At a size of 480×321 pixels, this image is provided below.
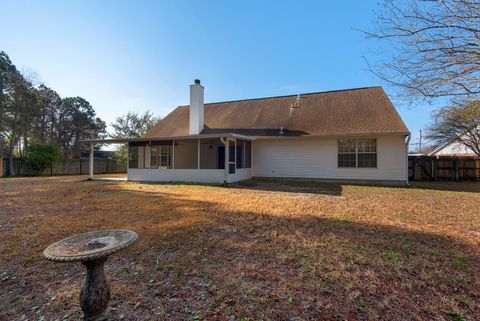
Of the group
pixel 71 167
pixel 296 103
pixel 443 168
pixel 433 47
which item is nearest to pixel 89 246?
pixel 433 47

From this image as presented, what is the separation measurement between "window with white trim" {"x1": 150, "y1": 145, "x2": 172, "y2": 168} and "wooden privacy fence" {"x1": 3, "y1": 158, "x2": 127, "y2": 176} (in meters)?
9.61

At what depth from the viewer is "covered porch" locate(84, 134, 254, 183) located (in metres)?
11.7

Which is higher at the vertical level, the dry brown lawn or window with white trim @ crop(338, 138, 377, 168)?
window with white trim @ crop(338, 138, 377, 168)

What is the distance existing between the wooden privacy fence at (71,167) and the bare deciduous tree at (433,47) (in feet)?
74.2

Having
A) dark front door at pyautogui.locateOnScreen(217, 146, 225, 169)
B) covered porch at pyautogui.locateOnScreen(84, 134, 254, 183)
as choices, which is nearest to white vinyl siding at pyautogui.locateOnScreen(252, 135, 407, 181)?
covered porch at pyautogui.locateOnScreen(84, 134, 254, 183)

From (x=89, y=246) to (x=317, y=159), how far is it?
11.6m

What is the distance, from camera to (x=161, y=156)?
14734 millimetres

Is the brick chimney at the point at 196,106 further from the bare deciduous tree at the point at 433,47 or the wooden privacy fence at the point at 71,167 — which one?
the wooden privacy fence at the point at 71,167

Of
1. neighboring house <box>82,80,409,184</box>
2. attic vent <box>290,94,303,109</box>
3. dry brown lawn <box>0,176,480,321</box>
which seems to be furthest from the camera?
attic vent <box>290,94,303,109</box>

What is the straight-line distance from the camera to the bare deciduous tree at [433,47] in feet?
12.0

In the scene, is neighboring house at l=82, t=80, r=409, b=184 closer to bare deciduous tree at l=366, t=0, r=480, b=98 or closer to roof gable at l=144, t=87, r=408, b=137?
roof gable at l=144, t=87, r=408, b=137

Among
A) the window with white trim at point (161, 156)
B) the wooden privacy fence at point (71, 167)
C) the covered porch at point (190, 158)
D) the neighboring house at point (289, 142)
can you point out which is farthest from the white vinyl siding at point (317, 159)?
the wooden privacy fence at point (71, 167)

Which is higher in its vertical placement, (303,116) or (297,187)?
(303,116)

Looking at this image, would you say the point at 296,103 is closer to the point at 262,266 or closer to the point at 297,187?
the point at 297,187
